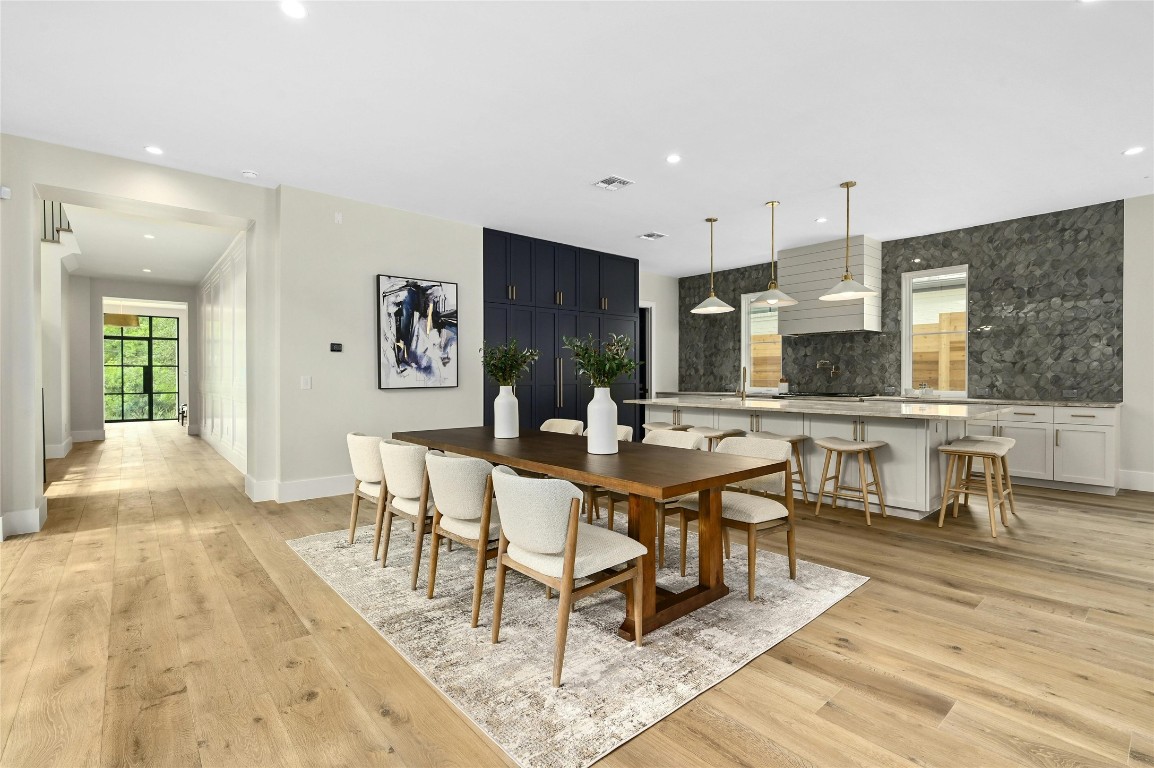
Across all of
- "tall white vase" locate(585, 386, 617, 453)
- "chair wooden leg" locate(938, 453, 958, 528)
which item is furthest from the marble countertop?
"tall white vase" locate(585, 386, 617, 453)

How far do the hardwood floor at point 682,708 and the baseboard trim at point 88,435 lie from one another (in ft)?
23.4

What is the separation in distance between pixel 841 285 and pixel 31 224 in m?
6.17

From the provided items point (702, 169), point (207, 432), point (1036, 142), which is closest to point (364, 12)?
point (702, 169)

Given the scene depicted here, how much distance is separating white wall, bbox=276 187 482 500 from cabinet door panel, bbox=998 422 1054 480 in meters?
5.59

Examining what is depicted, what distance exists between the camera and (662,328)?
933 cm

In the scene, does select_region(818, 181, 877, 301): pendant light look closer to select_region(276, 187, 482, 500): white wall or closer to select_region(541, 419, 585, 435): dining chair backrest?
select_region(541, 419, 585, 435): dining chair backrest

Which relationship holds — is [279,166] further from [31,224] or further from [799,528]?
[799,528]

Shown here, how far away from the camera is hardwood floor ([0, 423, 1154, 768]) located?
5.76 feet

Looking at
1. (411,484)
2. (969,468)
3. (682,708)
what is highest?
(411,484)

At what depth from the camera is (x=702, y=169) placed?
4.54m

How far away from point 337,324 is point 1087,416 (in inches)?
269

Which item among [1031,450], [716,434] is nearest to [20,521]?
[716,434]

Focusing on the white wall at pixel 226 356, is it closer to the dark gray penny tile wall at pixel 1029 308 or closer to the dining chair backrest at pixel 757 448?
the dining chair backrest at pixel 757 448

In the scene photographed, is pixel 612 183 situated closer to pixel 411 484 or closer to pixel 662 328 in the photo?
pixel 411 484
